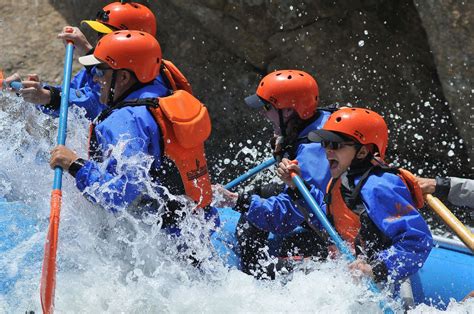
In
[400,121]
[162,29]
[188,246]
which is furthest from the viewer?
[162,29]

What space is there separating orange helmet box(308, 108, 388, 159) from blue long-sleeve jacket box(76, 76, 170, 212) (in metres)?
0.82

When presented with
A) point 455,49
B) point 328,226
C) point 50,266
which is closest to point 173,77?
point 328,226

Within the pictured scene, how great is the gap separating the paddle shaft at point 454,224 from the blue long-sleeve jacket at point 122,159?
1523mm

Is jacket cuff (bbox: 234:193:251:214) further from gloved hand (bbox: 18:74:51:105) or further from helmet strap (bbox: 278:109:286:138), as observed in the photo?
gloved hand (bbox: 18:74:51:105)

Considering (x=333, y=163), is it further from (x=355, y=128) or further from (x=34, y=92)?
(x=34, y=92)

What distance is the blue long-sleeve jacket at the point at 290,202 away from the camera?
435 centimetres

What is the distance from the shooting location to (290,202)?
4434 mm

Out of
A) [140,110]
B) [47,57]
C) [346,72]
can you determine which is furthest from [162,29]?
[140,110]

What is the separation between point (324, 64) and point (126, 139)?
13.3 ft

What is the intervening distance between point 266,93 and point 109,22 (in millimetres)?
1401

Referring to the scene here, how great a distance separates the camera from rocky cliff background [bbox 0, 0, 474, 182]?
7.32 metres

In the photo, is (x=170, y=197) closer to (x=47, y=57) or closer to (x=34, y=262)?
(x=34, y=262)

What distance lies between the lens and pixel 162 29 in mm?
8039

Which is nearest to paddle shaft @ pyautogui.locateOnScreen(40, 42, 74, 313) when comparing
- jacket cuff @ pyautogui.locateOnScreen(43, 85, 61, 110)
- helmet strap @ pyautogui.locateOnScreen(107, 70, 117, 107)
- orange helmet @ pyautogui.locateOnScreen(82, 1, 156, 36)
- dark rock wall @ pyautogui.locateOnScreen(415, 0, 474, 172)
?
helmet strap @ pyautogui.locateOnScreen(107, 70, 117, 107)
